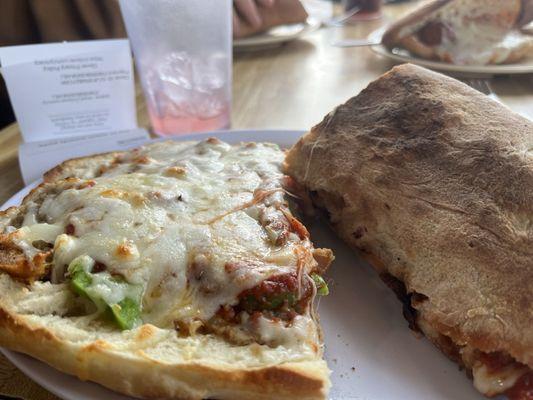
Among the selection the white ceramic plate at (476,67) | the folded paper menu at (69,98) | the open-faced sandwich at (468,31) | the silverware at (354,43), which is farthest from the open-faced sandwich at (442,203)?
the silverware at (354,43)

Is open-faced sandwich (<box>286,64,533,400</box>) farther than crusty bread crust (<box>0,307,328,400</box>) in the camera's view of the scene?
Yes

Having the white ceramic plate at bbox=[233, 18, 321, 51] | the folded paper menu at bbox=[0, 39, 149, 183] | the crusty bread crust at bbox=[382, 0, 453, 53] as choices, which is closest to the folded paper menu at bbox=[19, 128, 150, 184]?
the folded paper menu at bbox=[0, 39, 149, 183]

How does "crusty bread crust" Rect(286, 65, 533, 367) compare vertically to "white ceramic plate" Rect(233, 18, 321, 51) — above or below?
above

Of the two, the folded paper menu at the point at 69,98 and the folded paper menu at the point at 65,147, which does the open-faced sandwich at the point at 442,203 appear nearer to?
the folded paper menu at the point at 65,147

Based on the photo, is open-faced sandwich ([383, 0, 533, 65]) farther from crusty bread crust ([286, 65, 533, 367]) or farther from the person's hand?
crusty bread crust ([286, 65, 533, 367])

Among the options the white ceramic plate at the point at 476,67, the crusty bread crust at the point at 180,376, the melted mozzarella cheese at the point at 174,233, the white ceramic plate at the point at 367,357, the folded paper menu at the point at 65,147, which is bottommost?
the white ceramic plate at the point at 367,357

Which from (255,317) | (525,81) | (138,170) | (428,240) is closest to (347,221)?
(428,240)

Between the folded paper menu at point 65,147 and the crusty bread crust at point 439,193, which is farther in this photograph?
the folded paper menu at point 65,147
